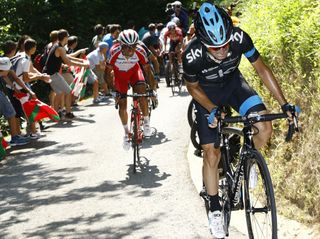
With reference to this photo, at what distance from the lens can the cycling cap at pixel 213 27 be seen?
16.8 ft

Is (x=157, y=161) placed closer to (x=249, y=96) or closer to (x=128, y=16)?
(x=249, y=96)

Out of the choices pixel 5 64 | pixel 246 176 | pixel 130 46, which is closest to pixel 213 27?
pixel 246 176

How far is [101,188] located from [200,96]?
361 cm

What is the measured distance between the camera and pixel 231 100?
596 cm

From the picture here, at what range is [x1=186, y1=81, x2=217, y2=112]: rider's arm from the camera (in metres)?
5.45

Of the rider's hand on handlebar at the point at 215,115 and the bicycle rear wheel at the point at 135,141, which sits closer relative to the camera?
the rider's hand on handlebar at the point at 215,115

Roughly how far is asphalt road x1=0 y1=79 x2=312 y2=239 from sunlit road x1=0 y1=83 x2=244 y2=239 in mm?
12

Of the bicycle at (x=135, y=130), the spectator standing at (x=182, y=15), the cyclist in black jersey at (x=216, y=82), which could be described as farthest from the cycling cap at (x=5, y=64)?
the spectator standing at (x=182, y=15)

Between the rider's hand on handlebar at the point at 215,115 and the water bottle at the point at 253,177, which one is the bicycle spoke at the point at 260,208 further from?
the rider's hand on handlebar at the point at 215,115

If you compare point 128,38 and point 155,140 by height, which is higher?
point 128,38

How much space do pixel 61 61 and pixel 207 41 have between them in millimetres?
9385

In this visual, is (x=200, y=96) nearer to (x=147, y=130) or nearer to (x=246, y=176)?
(x=246, y=176)

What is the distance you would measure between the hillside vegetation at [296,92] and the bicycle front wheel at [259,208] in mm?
947

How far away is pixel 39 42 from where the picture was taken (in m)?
22.3
